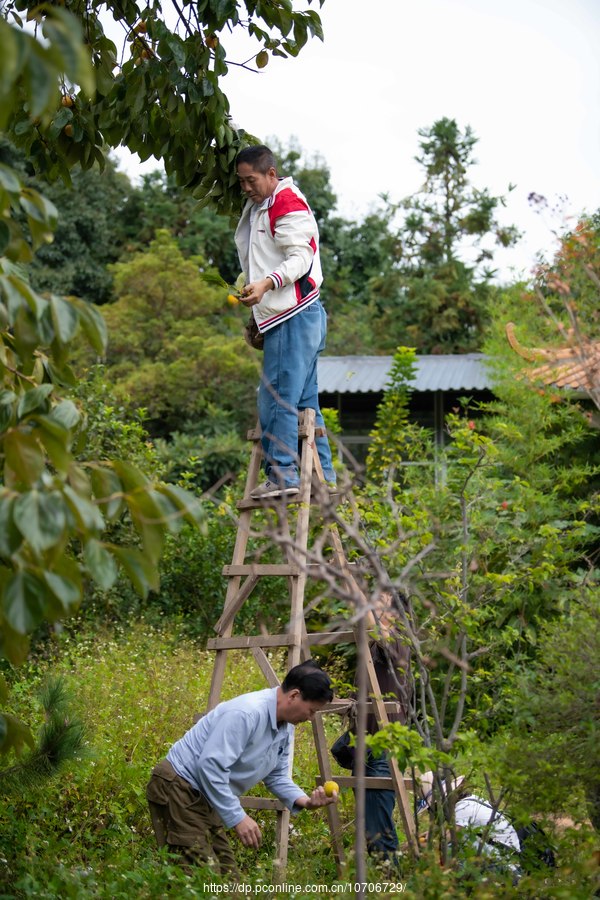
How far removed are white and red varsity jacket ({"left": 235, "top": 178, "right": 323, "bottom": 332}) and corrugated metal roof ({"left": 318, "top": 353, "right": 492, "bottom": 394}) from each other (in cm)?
837

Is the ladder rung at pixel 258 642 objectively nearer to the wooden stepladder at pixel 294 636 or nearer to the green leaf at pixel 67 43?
the wooden stepladder at pixel 294 636

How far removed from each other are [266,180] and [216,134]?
0.49m

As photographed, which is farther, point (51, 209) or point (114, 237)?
point (114, 237)

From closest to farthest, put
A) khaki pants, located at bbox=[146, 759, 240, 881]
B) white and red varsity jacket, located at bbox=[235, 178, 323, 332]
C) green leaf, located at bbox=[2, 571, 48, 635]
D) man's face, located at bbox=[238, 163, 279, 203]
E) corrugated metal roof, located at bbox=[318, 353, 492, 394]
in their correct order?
green leaf, located at bbox=[2, 571, 48, 635]
khaki pants, located at bbox=[146, 759, 240, 881]
white and red varsity jacket, located at bbox=[235, 178, 323, 332]
man's face, located at bbox=[238, 163, 279, 203]
corrugated metal roof, located at bbox=[318, 353, 492, 394]

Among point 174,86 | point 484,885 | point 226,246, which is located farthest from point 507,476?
point 226,246

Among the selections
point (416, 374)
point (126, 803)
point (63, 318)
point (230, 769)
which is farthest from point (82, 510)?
point (416, 374)

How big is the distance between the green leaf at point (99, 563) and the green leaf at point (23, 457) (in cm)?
18

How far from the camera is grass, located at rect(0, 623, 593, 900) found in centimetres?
338

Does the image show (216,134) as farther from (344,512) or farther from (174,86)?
(344,512)

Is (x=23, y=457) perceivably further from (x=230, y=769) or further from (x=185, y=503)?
(x=230, y=769)

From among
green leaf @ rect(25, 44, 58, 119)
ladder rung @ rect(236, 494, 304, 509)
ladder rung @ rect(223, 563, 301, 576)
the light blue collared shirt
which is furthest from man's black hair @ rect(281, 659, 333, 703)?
green leaf @ rect(25, 44, 58, 119)

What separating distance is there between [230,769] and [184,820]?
0.97ft

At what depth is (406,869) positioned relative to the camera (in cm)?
375

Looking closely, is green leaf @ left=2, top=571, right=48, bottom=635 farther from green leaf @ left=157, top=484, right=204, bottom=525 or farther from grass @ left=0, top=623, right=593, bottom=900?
grass @ left=0, top=623, right=593, bottom=900
